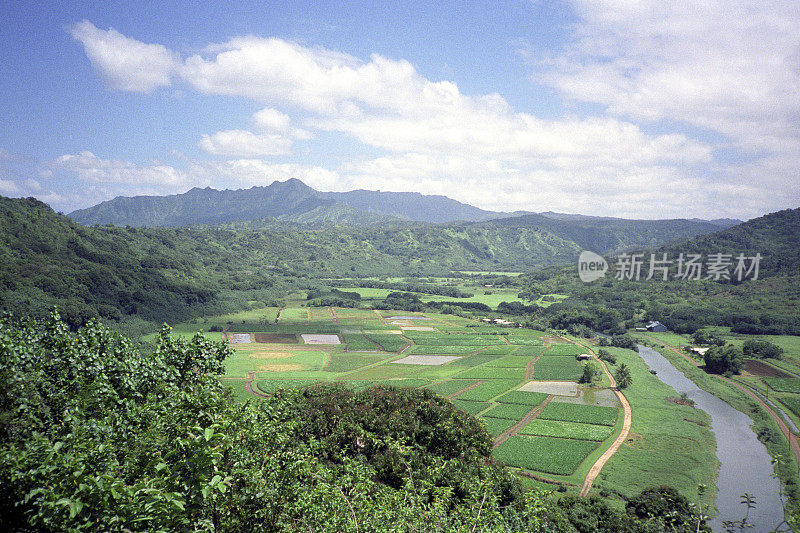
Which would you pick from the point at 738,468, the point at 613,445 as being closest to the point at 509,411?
the point at 613,445

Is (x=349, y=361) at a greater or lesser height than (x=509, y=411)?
lesser

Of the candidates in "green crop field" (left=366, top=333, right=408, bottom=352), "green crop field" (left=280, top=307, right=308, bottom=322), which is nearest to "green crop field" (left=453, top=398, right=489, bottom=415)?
"green crop field" (left=366, top=333, right=408, bottom=352)

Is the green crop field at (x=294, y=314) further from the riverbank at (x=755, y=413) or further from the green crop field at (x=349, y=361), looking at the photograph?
the riverbank at (x=755, y=413)

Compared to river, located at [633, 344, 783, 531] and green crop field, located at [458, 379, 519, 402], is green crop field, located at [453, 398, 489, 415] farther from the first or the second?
river, located at [633, 344, 783, 531]

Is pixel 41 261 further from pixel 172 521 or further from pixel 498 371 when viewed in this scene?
pixel 172 521

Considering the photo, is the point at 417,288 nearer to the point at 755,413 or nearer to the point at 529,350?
the point at 529,350

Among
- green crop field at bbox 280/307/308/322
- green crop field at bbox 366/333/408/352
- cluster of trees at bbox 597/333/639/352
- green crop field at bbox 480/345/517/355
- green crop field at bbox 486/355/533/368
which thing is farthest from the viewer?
green crop field at bbox 280/307/308/322

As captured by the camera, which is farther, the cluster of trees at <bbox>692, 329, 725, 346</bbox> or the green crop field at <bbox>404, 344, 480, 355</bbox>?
the green crop field at <bbox>404, 344, 480, 355</bbox>
